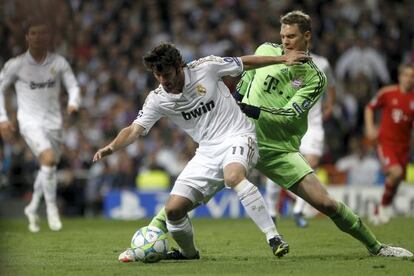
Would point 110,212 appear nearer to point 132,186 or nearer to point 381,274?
point 132,186

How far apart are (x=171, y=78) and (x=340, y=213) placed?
2096mm

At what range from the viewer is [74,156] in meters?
22.4

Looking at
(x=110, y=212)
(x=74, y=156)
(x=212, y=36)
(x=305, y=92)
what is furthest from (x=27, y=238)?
(x=212, y=36)

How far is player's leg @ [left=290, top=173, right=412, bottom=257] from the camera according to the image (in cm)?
974

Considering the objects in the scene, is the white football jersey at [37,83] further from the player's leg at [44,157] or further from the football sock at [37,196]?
the football sock at [37,196]

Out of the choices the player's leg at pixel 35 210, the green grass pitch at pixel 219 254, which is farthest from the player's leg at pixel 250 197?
the player's leg at pixel 35 210

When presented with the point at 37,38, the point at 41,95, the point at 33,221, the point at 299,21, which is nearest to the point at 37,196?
the point at 33,221

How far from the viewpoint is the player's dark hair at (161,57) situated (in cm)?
914

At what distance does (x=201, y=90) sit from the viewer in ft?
31.2

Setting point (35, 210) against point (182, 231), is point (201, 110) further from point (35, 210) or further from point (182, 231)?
point (35, 210)

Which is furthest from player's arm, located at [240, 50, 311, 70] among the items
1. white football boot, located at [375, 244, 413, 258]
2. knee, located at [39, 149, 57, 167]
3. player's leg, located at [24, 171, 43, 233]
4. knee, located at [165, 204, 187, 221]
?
player's leg, located at [24, 171, 43, 233]

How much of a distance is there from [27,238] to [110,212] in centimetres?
824

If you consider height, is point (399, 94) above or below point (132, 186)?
above

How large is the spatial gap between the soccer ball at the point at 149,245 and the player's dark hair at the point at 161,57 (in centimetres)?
155
